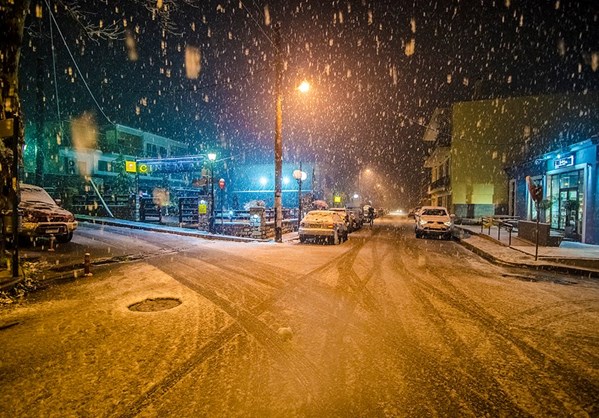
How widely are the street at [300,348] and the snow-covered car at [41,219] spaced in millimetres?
5627

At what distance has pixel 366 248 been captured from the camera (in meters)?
14.7

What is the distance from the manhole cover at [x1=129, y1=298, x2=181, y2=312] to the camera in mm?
5707

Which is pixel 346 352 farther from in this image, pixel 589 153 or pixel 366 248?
pixel 589 153

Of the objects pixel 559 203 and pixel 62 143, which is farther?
pixel 62 143

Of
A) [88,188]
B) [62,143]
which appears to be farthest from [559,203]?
[62,143]

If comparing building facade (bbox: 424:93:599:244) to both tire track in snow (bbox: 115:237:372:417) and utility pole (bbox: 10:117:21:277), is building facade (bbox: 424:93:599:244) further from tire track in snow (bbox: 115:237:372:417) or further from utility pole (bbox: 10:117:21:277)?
utility pole (bbox: 10:117:21:277)

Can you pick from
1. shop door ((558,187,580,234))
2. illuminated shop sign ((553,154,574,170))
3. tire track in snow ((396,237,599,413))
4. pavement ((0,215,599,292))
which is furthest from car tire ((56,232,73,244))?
shop door ((558,187,580,234))

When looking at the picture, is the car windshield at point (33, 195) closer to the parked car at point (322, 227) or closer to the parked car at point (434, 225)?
the parked car at point (322, 227)

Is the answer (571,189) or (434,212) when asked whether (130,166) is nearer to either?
(434,212)

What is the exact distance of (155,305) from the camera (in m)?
5.95

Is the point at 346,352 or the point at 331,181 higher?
the point at 331,181

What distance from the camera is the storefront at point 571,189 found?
50.2 ft

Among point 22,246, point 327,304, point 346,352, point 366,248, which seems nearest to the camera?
point 346,352

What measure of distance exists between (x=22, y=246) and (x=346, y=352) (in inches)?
526
